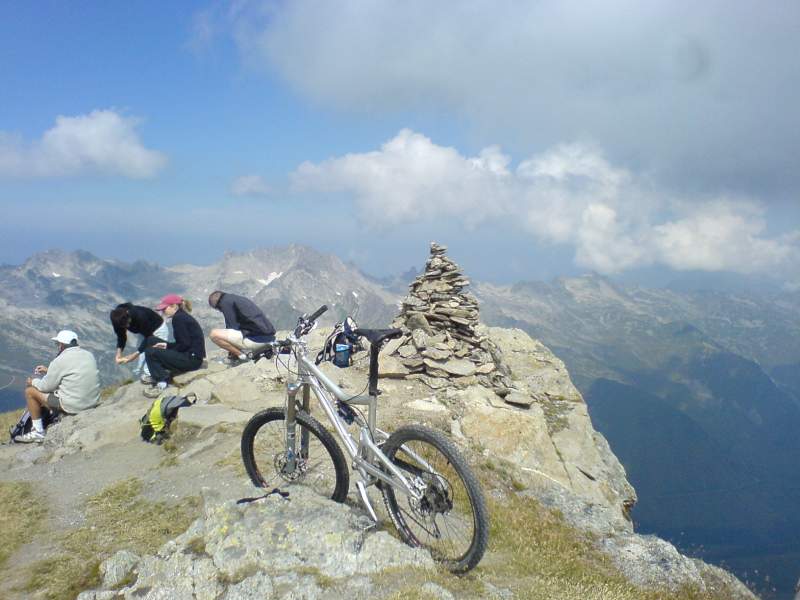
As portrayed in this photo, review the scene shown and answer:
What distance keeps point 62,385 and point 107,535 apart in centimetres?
801

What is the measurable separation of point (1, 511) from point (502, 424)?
13.2 meters

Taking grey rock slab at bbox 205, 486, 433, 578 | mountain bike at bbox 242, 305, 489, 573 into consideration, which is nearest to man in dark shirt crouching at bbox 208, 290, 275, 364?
mountain bike at bbox 242, 305, 489, 573

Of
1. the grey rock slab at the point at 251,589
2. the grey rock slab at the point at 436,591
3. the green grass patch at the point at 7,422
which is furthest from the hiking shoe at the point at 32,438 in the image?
the grey rock slab at the point at 436,591

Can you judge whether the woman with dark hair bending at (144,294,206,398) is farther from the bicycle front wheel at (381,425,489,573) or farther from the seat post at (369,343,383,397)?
the bicycle front wheel at (381,425,489,573)

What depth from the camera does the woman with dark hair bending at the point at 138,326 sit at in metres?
16.1

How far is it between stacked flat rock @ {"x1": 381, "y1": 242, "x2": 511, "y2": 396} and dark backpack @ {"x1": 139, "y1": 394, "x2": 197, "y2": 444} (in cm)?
812

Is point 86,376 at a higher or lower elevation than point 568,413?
higher

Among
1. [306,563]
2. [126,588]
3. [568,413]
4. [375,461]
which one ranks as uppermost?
[375,461]

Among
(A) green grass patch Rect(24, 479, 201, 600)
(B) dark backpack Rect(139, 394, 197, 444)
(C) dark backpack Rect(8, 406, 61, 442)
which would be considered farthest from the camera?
(C) dark backpack Rect(8, 406, 61, 442)

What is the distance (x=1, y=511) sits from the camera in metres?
10.6

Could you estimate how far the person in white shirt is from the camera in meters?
14.8

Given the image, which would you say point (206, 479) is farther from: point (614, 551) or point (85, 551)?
point (614, 551)

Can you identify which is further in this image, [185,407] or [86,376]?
[86,376]

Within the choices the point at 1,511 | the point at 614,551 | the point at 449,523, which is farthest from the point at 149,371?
the point at 614,551
